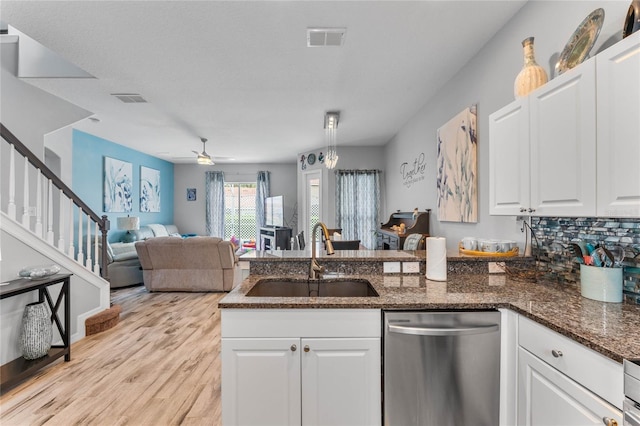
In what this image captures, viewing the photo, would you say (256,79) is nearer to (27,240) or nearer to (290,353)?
(27,240)

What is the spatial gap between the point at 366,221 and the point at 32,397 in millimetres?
5281

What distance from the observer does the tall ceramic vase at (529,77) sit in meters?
1.56

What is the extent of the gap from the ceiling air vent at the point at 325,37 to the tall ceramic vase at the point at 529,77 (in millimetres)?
1235

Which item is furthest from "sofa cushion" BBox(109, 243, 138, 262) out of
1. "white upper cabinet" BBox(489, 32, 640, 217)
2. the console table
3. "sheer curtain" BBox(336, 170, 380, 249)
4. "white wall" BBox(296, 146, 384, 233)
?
"white upper cabinet" BBox(489, 32, 640, 217)

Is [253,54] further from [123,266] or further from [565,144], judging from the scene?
[123,266]

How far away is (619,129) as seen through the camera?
1054mm

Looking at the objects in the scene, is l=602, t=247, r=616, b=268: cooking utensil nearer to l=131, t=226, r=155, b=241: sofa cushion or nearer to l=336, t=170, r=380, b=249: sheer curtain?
l=336, t=170, r=380, b=249: sheer curtain

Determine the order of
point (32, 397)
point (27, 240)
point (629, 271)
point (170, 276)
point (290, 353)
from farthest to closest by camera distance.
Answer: point (170, 276) < point (27, 240) < point (32, 397) < point (290, 353) < point (629, 271)

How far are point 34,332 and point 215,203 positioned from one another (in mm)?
6082

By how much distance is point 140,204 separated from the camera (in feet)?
22.0

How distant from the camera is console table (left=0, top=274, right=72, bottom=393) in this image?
2.10 meters

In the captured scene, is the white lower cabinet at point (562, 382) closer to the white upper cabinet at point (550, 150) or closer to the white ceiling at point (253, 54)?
the white upper cabinet at point (550, 150)

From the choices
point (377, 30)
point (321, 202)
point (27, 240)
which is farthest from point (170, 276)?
point (377, 30)

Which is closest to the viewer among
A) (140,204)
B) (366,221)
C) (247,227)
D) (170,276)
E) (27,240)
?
(27,240)
